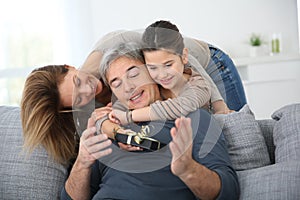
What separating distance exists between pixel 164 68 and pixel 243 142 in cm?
57

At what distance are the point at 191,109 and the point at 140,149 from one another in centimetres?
16

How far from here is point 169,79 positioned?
1297 mm

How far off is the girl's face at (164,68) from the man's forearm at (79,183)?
454mm

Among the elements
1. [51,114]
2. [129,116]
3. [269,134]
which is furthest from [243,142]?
[51,114]

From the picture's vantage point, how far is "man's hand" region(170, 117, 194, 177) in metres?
1.28

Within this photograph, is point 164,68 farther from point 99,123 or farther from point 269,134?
point 269,134

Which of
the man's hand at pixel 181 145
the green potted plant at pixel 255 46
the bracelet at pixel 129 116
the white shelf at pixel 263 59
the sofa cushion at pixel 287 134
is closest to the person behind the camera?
the man's hand at pixel 181 145

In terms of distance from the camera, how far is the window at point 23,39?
14.0 feet

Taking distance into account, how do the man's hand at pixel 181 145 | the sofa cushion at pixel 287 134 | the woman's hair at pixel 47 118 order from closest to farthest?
the man's hand at pixel 181 145 → the sofa cushion at pixel 287 134 → the woman's hair at pixel 47 118

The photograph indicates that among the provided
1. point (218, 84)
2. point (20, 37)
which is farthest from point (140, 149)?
point (20, 37)

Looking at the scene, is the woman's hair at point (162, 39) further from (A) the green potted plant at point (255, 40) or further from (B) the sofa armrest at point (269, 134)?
(A) the green potted plant at point (255, 40)

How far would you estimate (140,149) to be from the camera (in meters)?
1.43

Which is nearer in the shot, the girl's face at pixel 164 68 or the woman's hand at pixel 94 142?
the girl's face at pixel 164 68

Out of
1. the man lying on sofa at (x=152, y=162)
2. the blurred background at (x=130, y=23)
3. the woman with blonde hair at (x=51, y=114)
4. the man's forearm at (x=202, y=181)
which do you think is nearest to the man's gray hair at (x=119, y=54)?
the man lying on sofa at (x=152, y=162)
